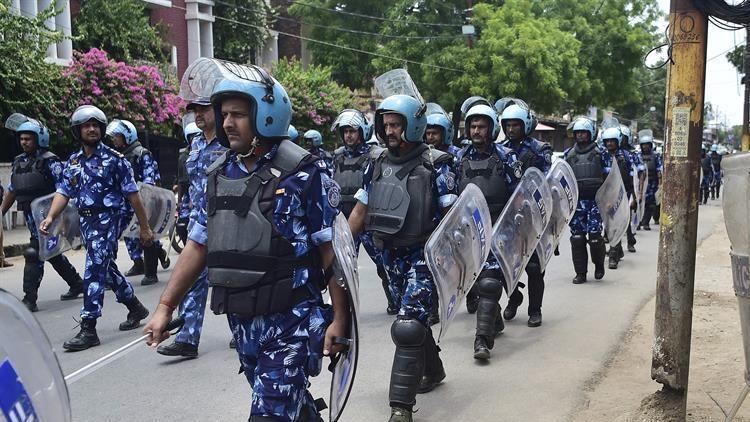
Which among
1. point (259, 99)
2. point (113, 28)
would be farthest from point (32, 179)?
point (113, 28)

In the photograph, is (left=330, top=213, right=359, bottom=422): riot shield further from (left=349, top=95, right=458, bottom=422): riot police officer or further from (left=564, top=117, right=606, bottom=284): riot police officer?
(left=564, top=117, right=606, bottom=284): riot police officer

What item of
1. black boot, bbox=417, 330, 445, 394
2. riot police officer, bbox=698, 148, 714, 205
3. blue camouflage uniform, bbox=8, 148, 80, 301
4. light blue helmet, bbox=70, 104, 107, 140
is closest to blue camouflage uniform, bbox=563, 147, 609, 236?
black boot, bbox=417, 330, 445, 394

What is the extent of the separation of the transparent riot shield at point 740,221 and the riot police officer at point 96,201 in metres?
4.62

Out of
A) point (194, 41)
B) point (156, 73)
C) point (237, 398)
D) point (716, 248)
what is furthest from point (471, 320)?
point (194, 41)

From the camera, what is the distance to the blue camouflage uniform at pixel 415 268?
4.54m

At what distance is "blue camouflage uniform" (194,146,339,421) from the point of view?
3.07 meters

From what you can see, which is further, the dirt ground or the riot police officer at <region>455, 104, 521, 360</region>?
the riot police officer at <region>455, 104, 521, 360</region>

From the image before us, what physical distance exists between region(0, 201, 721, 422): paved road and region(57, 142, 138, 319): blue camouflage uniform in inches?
20.1

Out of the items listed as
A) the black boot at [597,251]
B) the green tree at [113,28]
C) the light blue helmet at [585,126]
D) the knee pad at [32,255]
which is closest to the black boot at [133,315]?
the knee pad at [32,255]

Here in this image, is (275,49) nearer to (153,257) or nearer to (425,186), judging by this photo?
(153,257)

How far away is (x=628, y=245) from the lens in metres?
12.5

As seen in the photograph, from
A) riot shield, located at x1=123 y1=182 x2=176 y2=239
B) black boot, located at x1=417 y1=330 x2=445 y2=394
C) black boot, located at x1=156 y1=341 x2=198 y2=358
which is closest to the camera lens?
black boot, located at x1=417 y1=330 x2=445 y2=394

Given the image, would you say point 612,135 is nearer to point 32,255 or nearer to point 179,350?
point 179,350

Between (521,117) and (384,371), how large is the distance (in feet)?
8.11
